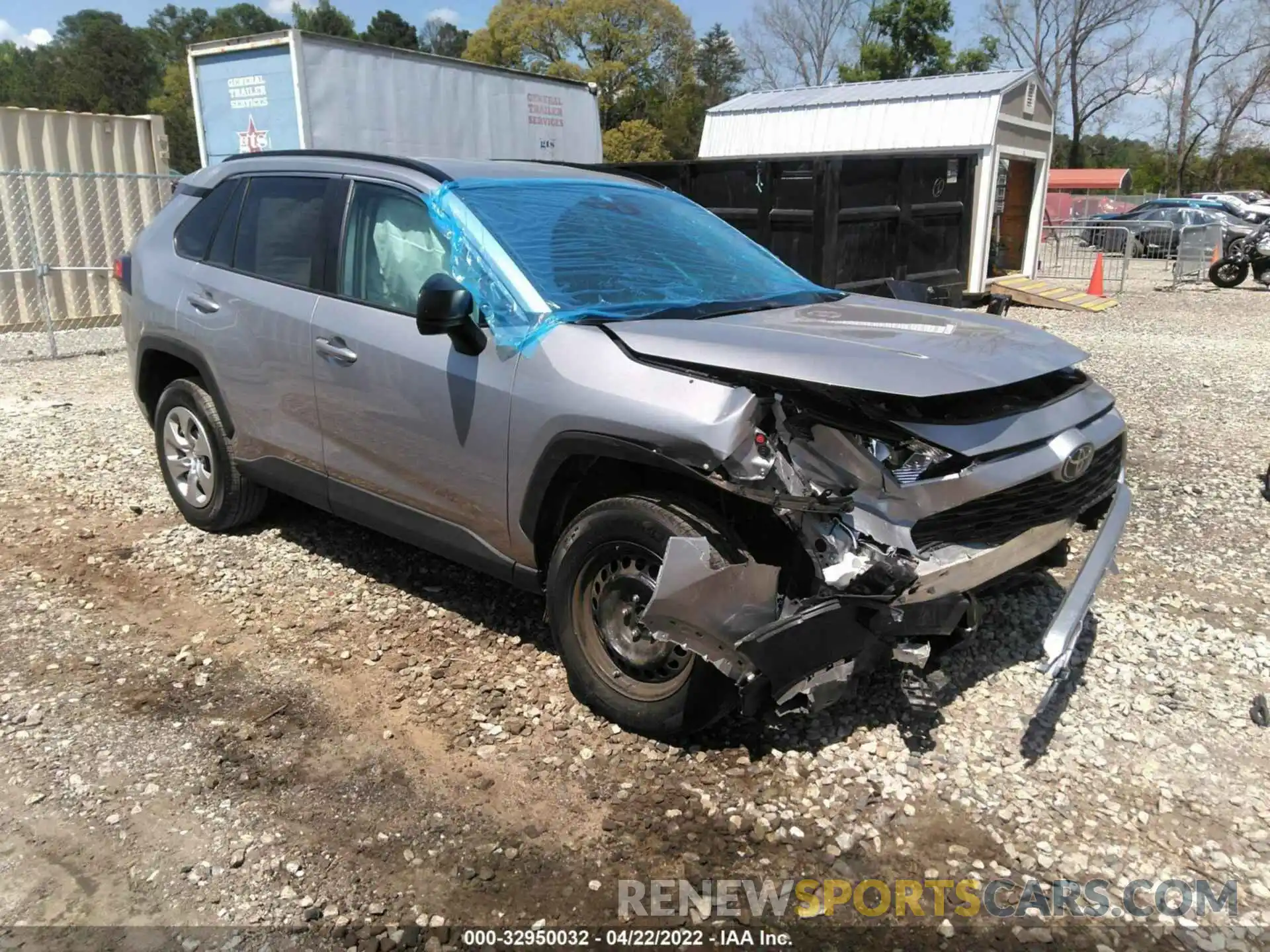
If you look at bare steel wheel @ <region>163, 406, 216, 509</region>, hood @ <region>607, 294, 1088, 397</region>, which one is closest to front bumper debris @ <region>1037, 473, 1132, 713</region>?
hood @ <region>607, 294, 1088, 397</region>

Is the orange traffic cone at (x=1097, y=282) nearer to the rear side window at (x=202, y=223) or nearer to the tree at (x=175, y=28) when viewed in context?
the rear side window at (x=202, y=223)

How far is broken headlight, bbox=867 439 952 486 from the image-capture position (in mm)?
2953

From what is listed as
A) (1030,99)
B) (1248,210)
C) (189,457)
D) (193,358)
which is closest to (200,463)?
(189,457)

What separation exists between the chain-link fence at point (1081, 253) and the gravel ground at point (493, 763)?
1787 centimetres

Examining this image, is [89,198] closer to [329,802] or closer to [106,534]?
[106,534]

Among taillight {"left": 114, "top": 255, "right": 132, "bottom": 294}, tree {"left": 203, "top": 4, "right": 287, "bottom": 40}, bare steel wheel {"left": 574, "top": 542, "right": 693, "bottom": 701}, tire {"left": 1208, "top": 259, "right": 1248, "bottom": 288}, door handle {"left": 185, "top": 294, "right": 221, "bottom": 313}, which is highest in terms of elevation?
tree {"left": 203, "top": 4, "right": 287, "bottom": 40}

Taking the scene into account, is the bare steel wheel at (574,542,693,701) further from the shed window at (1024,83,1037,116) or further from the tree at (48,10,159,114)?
the tree at (48,10,159,114)

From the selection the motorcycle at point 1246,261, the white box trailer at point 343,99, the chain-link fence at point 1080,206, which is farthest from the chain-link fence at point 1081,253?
the chain-link fence at point 1080,206

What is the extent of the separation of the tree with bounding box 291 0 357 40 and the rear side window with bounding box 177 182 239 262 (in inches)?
3121

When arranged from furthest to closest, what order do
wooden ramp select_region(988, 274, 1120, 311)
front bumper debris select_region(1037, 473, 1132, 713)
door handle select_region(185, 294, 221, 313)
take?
wooden ramp select_region(988, 274, 1120, 311), door handle select_region(185, 294, 221, 313), front bumper debris select_region(1037, 473, 1132, 713)

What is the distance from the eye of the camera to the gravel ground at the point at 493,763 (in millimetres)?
2668

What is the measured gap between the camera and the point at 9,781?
311 centimetres

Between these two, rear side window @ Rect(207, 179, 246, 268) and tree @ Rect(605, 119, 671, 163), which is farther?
tree @ Rect(605, 119, 671, 163)

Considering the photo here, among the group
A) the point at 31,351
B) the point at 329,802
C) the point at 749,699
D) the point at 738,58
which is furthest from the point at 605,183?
the point at 738,58
